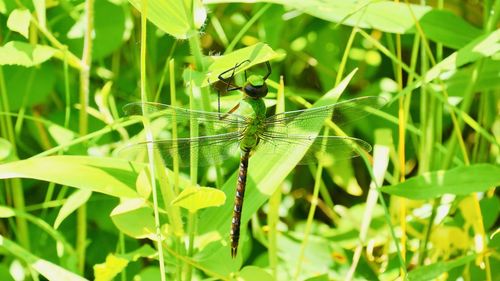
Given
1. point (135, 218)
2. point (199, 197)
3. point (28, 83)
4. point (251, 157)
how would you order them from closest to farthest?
point (199, 197)
point (135, 218)
point (251, 157)
point (28, 83)

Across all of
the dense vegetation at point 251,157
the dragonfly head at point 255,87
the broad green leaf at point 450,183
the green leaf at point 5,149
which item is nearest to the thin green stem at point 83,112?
the dense vegetation at point 251,157

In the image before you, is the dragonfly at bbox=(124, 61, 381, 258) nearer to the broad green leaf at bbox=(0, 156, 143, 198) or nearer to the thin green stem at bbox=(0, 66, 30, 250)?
the broad green leaf at bbox=(0, 156, 143, 198)

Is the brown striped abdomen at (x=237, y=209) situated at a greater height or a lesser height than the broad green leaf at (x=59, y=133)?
lesser

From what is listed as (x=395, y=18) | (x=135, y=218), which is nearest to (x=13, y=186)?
(x=135, y=218)

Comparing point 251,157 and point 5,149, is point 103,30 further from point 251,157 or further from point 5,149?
point 251,157

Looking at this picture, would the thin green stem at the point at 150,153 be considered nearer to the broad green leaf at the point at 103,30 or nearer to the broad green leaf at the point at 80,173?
the broad green leaf at the point at 80,173

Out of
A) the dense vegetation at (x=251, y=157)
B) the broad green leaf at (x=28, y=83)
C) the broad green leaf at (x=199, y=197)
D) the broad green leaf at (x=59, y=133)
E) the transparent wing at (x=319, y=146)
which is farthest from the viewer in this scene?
the broad green leaf at (x=28, y=83)

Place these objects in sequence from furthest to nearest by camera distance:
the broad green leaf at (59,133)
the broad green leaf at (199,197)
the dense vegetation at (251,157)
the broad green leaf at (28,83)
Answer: the broad green leaf at (28,83) < the broad green leaf at (59,133) < the dense vegetation at (251,157) < the broad green leaf at (199,197)

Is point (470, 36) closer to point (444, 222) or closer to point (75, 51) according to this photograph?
point (444, 222)
